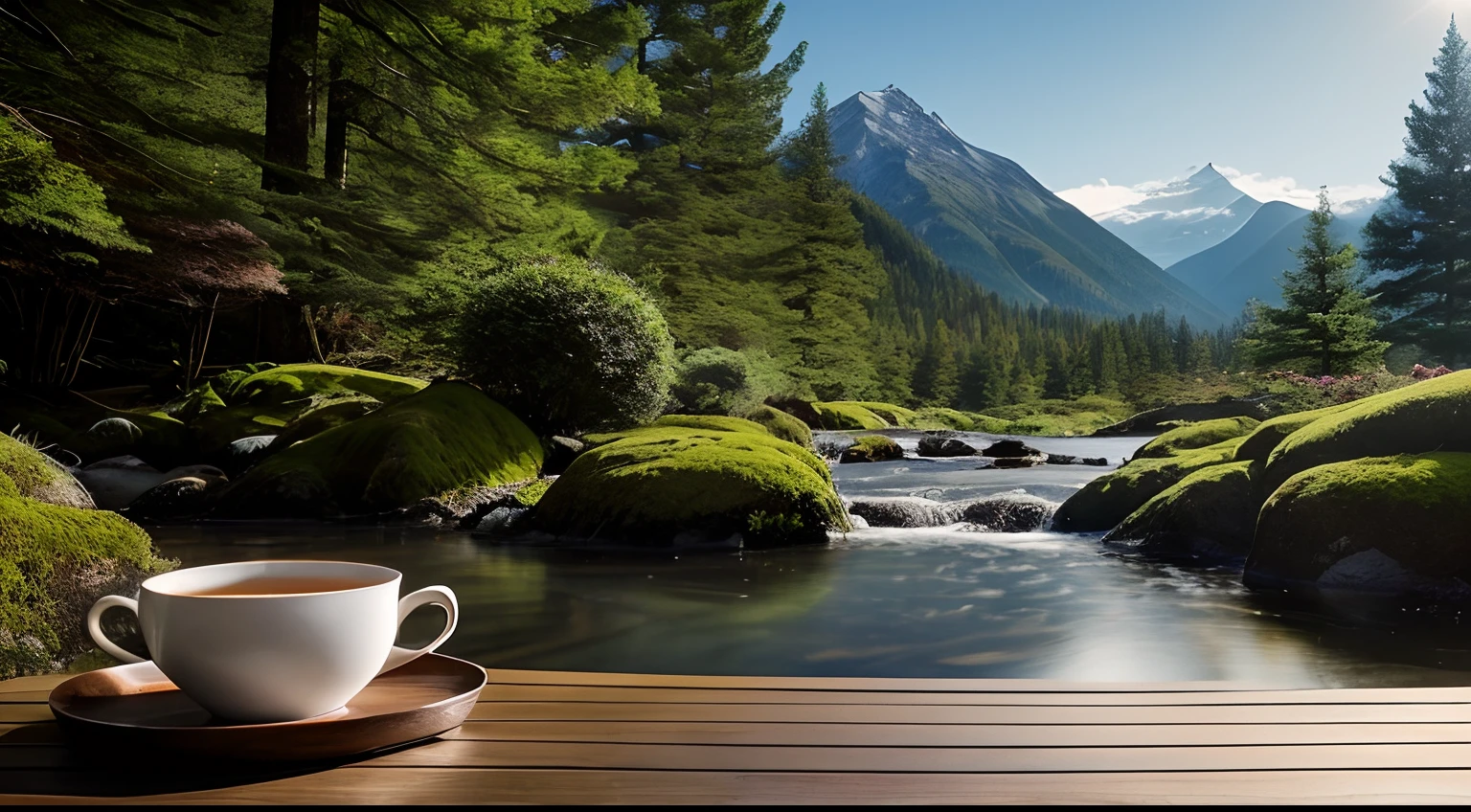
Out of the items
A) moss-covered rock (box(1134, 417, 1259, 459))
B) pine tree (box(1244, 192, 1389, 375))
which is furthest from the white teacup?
pine tree (box(1244, 192, 1389, 375))

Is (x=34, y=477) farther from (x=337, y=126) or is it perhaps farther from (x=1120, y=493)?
(x=337, y=126)

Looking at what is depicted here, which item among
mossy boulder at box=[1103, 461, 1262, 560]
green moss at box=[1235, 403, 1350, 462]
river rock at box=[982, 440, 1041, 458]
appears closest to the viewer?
mossy boulder at box=[1103, 461, 1262, 560]

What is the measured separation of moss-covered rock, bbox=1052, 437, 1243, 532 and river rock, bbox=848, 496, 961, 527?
1.25m

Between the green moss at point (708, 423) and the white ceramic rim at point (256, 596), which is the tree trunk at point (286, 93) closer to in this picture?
the green moss at point (708, 423)

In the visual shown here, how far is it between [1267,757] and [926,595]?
5809 mm

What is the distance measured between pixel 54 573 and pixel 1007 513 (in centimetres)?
960

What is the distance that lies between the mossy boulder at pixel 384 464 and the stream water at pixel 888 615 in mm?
1172

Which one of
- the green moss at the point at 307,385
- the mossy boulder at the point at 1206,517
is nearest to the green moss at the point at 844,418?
the green moss at the point at 307,385

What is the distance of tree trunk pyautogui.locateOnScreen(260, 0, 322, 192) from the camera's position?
15125 mm

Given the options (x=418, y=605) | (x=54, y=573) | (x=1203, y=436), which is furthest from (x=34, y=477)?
(x=1203, y=436)

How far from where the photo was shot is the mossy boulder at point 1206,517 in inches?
340

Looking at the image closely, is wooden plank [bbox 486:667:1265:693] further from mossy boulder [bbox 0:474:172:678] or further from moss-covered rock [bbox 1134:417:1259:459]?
moss-covered rock [bbox 1134:417:1259:459]

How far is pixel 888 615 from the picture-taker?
6188 millimetres

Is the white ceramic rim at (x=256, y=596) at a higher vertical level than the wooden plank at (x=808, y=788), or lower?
higher
